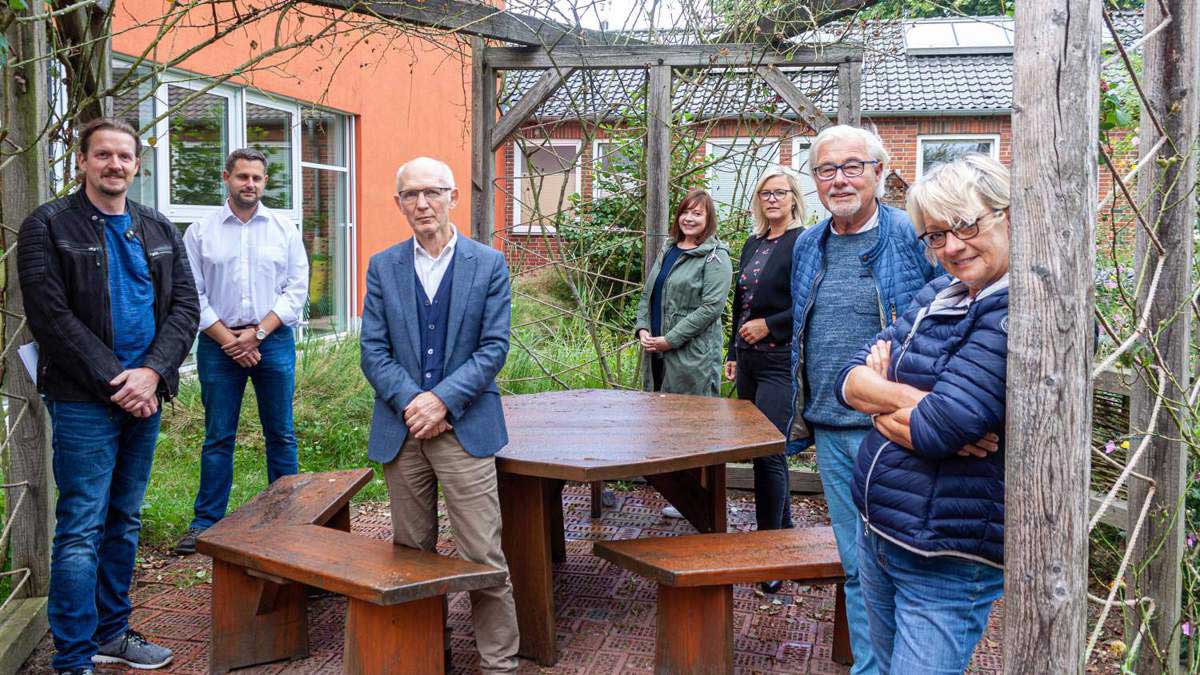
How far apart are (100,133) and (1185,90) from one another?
3.21 m

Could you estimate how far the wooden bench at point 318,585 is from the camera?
3.12 m

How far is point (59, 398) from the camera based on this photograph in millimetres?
3381

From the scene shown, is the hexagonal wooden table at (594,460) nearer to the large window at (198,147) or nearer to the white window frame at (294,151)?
the large window at (198,147)

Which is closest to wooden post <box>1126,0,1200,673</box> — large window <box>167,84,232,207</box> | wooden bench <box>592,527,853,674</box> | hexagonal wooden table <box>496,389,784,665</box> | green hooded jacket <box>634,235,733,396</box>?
wooden bench <box>592,527,853,674</box>

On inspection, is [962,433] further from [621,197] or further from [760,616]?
[621,197]

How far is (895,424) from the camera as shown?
223 cm

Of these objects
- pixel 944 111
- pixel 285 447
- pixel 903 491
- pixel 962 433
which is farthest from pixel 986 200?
pixel 944 111

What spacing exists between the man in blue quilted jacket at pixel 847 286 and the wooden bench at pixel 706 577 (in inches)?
A: 9.3

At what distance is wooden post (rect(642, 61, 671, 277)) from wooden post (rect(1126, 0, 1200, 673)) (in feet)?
11.2

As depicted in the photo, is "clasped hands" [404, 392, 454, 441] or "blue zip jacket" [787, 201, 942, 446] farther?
"clasped hands" [404, 392, 454, 441]

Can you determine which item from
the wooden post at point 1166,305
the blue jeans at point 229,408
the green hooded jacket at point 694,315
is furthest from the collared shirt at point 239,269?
the wooden post at point 1166,305

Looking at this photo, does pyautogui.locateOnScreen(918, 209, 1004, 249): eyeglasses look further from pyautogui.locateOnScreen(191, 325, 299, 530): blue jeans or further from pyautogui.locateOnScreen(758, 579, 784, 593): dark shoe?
pyautogui.locateOnScreen(191, 325, 299, 530): blue jeans

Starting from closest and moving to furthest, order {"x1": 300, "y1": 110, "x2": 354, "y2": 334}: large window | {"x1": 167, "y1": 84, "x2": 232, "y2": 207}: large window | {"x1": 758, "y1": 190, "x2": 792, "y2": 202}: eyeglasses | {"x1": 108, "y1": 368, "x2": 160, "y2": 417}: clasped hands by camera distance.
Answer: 1. {"x1": 108, "y1": 368, "x2": 160, "y2": 417}: clasped hands
2. {"x1": 758, "y1": 190, "x2": 792, "y2": 202}: eyeglasses
3. {"x1": 167, "y1": 84, "x2": 232, "y2": 207}: large window
4. {"x1": 300, "y1": 110, "x2": 354, "y2": 334}: large window

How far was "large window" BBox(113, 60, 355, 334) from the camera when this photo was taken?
25.8ft
